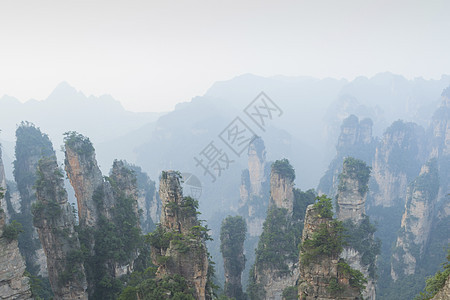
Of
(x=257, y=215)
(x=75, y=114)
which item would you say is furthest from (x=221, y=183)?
(x=75, y=114)

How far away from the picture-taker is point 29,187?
33.3 metres

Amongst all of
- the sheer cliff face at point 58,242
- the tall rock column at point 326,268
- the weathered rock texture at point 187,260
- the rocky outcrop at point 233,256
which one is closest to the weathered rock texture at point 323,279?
the tall rock column at point 326,268

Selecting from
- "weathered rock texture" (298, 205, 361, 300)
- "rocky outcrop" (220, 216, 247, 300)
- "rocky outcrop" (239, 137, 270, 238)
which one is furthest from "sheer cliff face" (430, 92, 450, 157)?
"weathered rock texture" (298, 205, 361, 300)

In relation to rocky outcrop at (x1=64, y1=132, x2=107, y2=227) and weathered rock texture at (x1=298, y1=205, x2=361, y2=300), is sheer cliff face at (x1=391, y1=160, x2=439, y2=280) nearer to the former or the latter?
weathered rock texture at (x1=298, y1=205, x2=361, y2=300)

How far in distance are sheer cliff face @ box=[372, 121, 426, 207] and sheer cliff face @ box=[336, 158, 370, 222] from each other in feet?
116

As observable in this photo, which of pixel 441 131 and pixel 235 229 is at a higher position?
pixel 441 131

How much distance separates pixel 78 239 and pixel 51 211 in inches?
109

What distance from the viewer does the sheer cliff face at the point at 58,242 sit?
1898 centimetres

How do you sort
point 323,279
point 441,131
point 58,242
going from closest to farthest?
1. point 323,279
2. point 58,242
3. point 441,131

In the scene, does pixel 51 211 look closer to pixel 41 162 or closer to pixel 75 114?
pixel 41 162

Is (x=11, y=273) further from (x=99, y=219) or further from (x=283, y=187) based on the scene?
(x=283, y=187)

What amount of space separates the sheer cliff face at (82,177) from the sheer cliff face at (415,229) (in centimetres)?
4167

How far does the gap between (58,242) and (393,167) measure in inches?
2568

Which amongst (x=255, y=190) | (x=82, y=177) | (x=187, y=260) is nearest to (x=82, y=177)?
(x=82, y=177)
